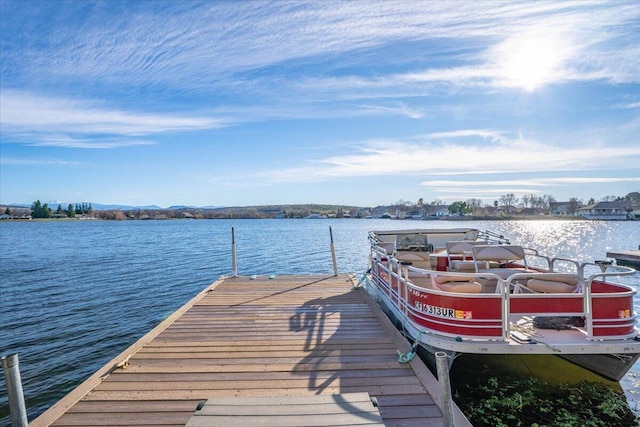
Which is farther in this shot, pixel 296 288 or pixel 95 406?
pixel 296 288

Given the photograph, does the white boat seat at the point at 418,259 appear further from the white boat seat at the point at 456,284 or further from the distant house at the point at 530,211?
the distant house at the point at 530,211

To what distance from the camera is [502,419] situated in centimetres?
473

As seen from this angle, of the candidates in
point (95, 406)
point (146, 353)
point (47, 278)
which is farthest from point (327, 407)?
point (47, 278)

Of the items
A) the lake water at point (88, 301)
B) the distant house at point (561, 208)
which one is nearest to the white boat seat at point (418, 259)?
the lake water at point (88, 301)

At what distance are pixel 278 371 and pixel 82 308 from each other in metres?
10.9

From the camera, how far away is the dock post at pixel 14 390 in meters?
2.84

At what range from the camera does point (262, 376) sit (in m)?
4.57

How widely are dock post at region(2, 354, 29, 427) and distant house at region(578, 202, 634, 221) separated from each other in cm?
12596

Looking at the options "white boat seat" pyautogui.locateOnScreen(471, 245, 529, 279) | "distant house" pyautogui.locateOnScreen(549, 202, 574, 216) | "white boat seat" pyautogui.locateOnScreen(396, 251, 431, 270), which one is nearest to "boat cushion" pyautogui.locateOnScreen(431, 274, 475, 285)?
"white boat seat" pyautogui.locateOnScreen(471, 245, 529, 279)

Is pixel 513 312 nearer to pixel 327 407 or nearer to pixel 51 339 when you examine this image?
pixel 327 407

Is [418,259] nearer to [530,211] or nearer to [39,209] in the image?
[530,211]

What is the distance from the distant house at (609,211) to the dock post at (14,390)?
125962mm

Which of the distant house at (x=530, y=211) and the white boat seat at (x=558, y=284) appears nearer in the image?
the white boat seat at (x=558, y=284)

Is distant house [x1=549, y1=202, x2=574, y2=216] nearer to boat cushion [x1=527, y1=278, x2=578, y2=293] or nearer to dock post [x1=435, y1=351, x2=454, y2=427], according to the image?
boat cushion [x1=527, y1=278, x2=578, y2=293]
